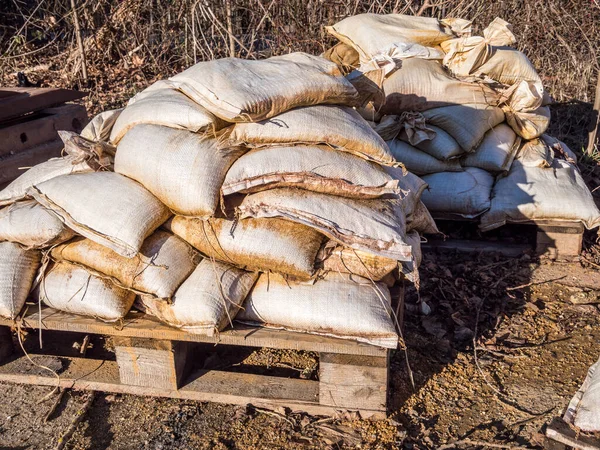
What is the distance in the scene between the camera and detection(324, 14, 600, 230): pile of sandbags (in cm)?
451

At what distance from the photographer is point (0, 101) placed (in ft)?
→ 14.3

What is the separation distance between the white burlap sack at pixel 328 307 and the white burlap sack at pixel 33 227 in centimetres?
92

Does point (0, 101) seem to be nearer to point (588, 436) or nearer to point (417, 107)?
point (417, 107)

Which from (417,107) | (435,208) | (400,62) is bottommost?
(435,208)

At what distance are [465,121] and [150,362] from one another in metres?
2.83

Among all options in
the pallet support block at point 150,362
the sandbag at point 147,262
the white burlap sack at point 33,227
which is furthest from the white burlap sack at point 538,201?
the white burlap sack at point 33,227

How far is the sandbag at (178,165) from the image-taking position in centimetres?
279

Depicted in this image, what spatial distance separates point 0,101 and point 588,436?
4001 millimetres

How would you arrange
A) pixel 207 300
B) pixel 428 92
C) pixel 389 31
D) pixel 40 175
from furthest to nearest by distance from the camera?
pixel 389 31, pixel 428 92, pixel 40 175, pixel 207 300

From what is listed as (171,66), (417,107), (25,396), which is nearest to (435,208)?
(417,107)

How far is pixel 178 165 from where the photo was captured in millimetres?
2826

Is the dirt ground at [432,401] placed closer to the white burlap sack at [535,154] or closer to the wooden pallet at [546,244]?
the wooden pallet at [546,244]

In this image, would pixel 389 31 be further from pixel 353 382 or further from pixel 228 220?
pixel 353 382

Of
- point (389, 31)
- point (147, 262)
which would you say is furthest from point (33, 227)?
point (389, 31)
